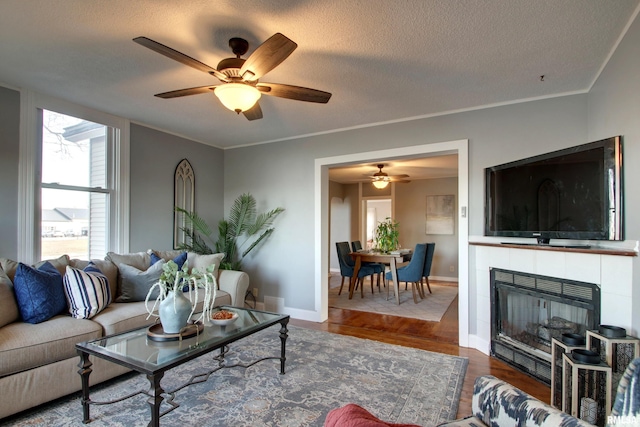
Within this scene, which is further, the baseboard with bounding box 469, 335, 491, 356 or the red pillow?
the baseboard with bounding box 469, 335, 491, 356

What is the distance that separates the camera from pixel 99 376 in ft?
7.82

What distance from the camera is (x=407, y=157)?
386cm

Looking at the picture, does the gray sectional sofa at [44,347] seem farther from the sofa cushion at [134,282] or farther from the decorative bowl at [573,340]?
the decorative bowl at [573,340]

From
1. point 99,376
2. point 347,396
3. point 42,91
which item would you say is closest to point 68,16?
point 42,91

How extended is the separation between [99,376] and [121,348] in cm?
67

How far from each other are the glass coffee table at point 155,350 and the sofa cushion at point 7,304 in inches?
28.4

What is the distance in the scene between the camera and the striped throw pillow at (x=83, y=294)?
254cm

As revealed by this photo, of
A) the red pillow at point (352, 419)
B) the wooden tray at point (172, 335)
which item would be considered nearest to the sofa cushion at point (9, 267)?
the wooden tray at point (172, 335)

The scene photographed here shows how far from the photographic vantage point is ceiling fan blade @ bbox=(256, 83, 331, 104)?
88.7 inches

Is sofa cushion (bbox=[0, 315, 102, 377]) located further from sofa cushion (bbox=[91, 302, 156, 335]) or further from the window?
the window

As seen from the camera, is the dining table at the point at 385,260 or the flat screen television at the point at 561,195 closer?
the flat screen television at the point at 561,195

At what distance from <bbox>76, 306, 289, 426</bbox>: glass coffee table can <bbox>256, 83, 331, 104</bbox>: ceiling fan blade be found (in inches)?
64.4

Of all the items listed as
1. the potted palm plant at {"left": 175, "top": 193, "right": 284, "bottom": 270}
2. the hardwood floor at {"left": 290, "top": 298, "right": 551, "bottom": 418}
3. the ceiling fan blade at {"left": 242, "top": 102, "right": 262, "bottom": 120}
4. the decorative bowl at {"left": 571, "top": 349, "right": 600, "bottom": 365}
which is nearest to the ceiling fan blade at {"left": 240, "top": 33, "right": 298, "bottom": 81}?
the ceiling fan blade at {"left": 242, "top": 102, "right": 262, "bottom": 120}

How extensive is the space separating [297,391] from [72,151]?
125 inches
